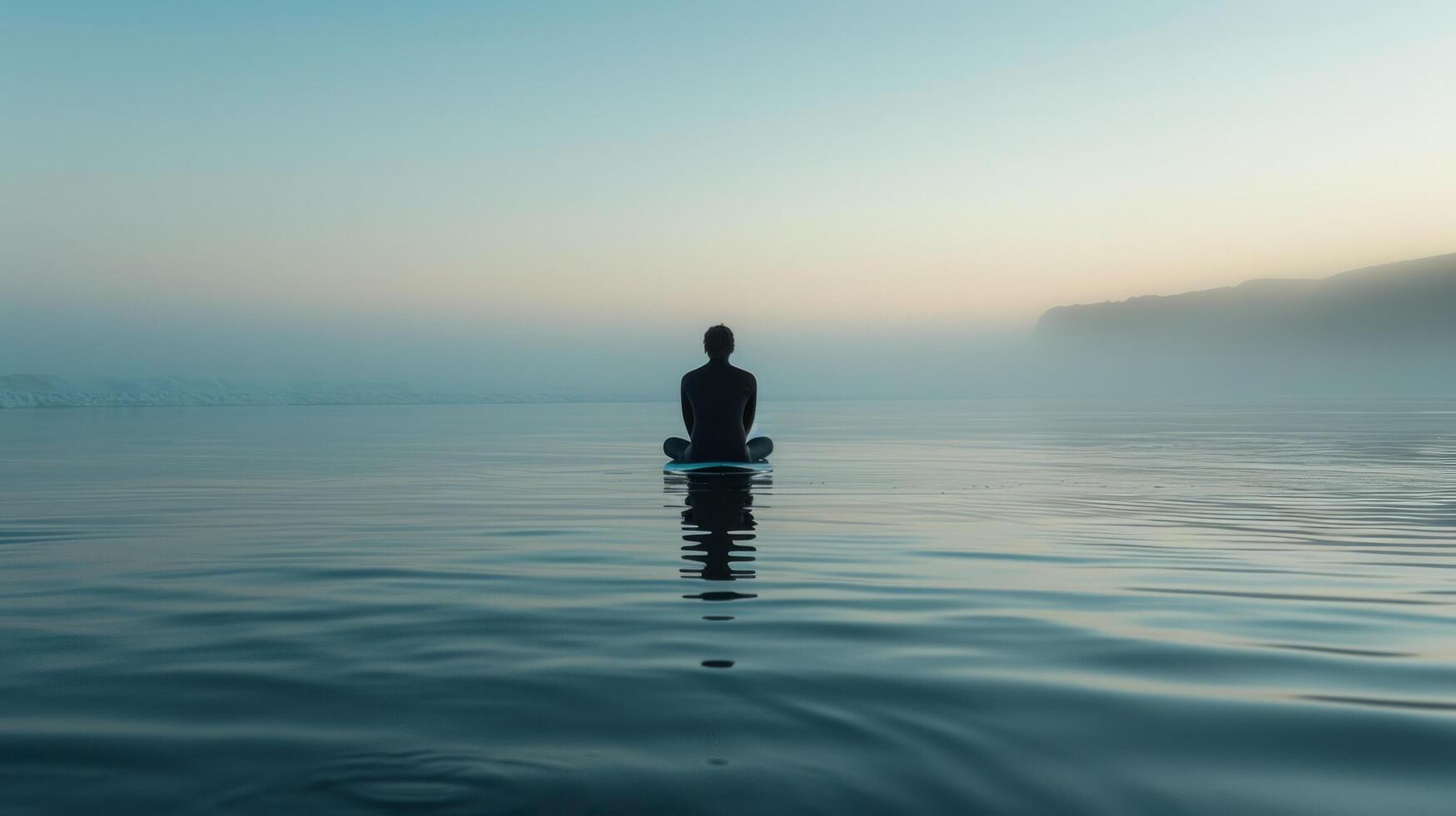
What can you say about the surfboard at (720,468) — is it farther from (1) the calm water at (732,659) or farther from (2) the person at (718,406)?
(1) the calm water at (732,659)

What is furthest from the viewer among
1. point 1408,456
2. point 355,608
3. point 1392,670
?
point 1408,456

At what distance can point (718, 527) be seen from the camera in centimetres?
1079

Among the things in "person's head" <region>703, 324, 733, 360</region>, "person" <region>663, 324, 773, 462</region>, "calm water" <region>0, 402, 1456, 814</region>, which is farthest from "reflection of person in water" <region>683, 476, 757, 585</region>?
"person's head" <region>703, 324, 733, 360</region>

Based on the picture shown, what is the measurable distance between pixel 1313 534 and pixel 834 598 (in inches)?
235

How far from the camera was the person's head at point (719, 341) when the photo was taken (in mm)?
14773

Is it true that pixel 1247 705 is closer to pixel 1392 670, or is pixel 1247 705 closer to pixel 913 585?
pixel 1392 670

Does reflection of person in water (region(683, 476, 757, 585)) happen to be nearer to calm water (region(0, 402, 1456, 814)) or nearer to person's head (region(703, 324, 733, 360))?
calm water (region(0, 402, 1456, 814))

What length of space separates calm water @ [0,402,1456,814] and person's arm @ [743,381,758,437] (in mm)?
3037

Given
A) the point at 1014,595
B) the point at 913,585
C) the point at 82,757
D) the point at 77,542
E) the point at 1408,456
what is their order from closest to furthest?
the point at 82,757 < the point at 1014,595 < the point at 913,585 < the point at 77,542 < the point at 1408,456

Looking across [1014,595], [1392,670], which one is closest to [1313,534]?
[1014,595]

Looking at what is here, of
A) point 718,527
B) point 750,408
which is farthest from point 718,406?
point 718,527

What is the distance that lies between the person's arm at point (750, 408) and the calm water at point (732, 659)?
120 inches

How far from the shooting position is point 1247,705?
425 cm

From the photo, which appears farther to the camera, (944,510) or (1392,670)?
(944,510)
